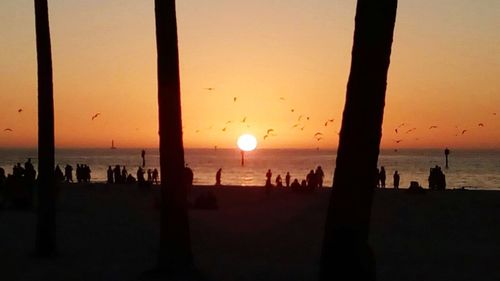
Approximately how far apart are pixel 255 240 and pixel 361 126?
12.2 m

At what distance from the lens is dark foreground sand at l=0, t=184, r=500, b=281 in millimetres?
13609

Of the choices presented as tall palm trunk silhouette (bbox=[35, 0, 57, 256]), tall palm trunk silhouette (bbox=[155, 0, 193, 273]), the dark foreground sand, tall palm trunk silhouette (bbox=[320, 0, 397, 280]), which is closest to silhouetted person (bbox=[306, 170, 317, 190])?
the dark foreground sand

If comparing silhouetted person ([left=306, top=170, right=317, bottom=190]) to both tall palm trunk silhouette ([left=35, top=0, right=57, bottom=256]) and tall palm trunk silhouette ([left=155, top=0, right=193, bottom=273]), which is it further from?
tall palm trunk silhouette ([left=155, top=0, right=193, bottom=273])

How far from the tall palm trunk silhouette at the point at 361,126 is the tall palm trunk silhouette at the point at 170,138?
4.65 metres

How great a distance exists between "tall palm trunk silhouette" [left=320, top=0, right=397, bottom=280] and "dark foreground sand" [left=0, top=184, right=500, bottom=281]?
5226 millimetres

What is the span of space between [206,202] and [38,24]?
14.7m

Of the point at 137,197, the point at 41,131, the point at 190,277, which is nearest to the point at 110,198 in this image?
the point at 137,197

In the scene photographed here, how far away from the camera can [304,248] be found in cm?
1786

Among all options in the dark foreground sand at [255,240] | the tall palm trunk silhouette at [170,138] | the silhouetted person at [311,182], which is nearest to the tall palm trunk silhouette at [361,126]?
the tall palm trunk silhouette at [170,138]

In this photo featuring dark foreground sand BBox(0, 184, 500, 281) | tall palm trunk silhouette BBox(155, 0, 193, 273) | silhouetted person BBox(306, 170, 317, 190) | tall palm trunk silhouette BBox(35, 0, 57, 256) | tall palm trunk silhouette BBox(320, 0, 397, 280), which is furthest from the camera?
silhouetted person BBox(306, 170, 317, 190)

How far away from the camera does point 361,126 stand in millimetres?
7285

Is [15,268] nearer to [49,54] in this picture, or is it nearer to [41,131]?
[41,131]

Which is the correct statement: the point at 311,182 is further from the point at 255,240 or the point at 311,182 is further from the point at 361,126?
the point at 361,126

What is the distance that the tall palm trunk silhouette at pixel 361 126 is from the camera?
7.27m
